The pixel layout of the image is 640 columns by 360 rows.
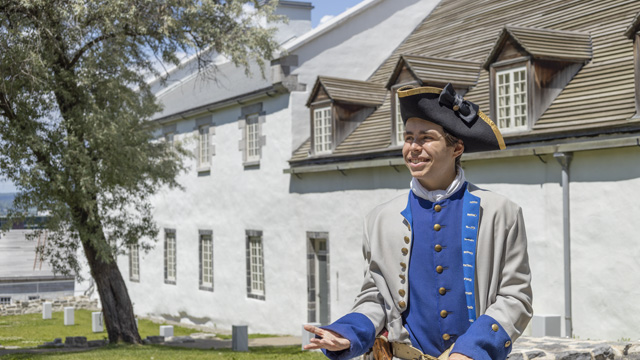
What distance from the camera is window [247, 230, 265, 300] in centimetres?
2242

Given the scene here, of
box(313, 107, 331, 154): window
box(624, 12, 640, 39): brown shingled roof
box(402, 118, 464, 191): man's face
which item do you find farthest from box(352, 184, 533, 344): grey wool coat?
box(313, 107, 331, 154): window

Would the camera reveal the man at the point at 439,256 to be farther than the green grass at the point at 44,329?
No

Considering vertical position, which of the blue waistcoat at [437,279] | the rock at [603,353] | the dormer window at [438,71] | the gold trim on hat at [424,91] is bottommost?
the rock at [603,353]

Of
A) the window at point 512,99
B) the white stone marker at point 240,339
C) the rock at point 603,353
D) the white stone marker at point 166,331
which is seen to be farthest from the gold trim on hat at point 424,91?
the white stone marker at point 166,331

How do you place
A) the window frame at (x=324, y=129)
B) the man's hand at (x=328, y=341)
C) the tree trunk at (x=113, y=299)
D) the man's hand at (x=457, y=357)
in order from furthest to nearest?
1. the window frame at (x=324, y=129)
2. the tree trunk at (x=113, y=299)
3. the man's hand at (x=328, y=341)
4. the man's hand at (x=457, y=357)

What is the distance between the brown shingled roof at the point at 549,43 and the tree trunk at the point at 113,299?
27.3 ft

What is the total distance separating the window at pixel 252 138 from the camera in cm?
2277

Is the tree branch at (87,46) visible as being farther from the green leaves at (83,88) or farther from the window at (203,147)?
the window at (203,147)

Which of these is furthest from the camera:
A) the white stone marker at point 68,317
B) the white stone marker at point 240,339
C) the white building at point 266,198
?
the white stone marker at point 68,317

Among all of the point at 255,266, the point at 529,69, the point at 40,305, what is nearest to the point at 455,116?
the point at 529,69

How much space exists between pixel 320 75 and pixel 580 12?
22.7 ft

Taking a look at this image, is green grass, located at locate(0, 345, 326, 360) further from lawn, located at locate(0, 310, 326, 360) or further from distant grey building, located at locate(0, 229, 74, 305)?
distant grey building, located at locate(0, 229, 74, 305)

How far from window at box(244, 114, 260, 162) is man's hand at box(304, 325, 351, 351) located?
19178 mm

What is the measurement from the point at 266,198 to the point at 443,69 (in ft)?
24.0
